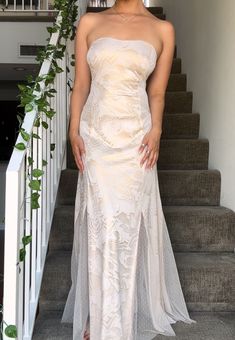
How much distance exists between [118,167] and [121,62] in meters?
0.38

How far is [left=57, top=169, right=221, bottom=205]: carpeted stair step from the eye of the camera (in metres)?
2.62

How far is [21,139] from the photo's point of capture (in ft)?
4.99

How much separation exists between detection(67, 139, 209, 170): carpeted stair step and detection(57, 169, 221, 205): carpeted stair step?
9.8 inches

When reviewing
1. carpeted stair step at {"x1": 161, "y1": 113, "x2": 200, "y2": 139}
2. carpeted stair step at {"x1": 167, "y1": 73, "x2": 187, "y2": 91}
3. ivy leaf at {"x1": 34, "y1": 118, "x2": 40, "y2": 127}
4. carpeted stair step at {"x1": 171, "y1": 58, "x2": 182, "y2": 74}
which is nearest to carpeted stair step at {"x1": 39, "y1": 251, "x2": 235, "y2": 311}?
ivy leaf at {"x1": 34, "y1": 118, "x2": 40, "y2": 127}

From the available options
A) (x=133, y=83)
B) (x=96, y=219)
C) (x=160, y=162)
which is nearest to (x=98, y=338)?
(x=96, y=219)

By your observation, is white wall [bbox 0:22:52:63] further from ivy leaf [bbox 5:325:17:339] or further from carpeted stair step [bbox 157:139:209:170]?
ivy leaf [bbox 5:325:17:339]

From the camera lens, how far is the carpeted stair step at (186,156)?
9.58 ft

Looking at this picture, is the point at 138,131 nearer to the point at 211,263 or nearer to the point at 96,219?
the point at 96,219

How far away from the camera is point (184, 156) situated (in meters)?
2.94

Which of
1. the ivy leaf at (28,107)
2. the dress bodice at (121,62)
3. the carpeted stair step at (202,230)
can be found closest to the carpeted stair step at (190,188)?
the carpeted stair step at (202,230)

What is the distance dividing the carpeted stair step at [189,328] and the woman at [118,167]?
80 millimetres

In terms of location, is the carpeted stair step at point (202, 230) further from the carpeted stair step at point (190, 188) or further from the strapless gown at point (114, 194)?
the strapless gown at point (114, 194)

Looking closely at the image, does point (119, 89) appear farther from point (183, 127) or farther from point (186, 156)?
point (183, 127)

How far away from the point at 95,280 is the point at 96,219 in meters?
0.22
